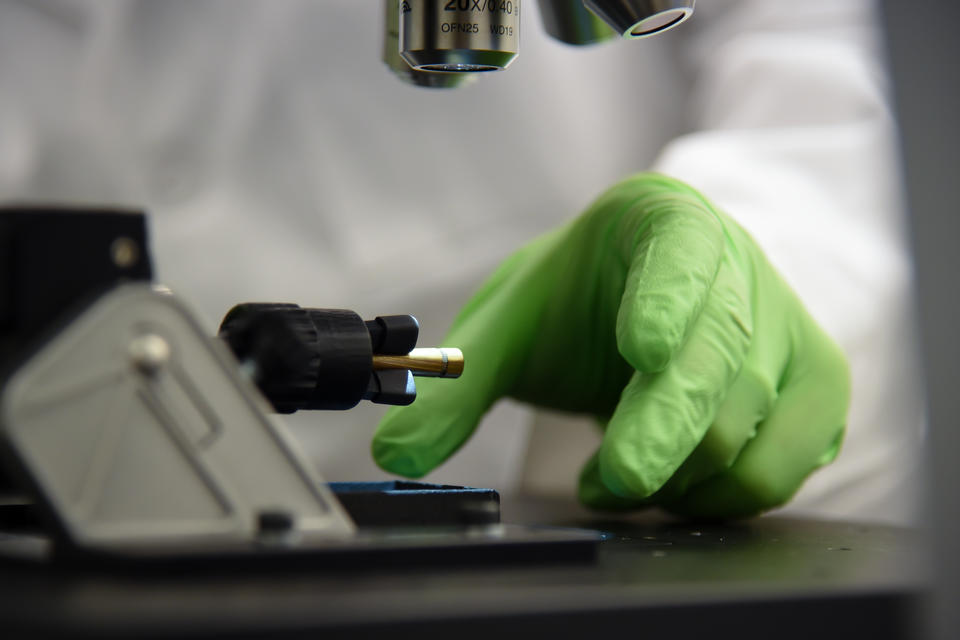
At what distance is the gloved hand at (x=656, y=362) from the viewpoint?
0.50 meters

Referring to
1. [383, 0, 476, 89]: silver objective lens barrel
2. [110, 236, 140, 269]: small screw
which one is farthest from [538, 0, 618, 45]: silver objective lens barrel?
[110, 236, 140, 269]: small screw

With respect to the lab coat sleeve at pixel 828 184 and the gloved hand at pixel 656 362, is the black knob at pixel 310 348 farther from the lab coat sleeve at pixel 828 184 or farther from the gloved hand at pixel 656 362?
the lab coat sleeve at pixel 828 184

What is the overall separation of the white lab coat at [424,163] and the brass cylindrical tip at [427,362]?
47 cm


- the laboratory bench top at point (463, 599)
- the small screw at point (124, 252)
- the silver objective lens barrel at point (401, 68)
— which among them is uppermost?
the silver objective lens barrel at point (401, 68)

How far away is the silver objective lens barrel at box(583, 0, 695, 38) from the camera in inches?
16.8

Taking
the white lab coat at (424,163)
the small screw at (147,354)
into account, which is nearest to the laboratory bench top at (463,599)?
the small screw at (147,354)

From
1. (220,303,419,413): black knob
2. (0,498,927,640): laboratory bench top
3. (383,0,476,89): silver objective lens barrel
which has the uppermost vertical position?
(383,0,476,89): silver objective lens barrel

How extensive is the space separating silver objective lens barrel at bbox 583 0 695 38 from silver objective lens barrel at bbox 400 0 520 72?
41 mm

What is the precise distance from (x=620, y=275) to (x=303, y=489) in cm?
36

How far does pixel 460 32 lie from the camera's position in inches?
17.8

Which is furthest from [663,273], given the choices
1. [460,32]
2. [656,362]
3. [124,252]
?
[124,252]

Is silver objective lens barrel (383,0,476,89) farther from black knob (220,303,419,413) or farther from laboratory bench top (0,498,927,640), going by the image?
laboratory bench top (0,498,927,640)

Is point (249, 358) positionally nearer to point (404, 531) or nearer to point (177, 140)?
point (404, 531)

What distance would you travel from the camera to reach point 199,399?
0.31 m
